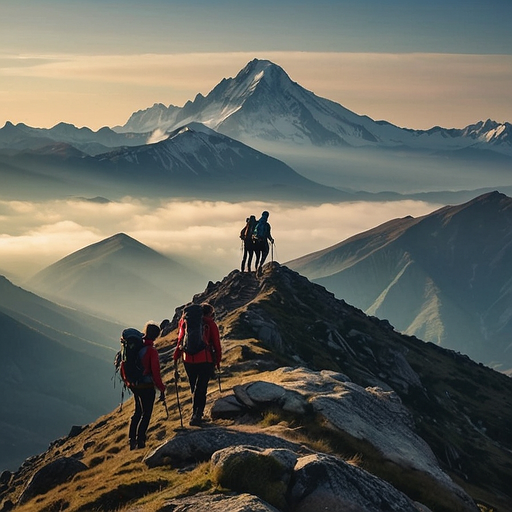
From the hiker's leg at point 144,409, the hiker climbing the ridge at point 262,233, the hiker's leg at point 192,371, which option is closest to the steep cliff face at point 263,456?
the hiker's leg at point 144,409

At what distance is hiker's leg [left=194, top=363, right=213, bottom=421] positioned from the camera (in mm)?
32753

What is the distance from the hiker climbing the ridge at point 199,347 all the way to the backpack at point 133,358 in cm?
182

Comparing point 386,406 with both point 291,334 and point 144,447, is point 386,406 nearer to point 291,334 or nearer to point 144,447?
point 144,447

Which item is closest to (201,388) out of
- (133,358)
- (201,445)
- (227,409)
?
(227,409)

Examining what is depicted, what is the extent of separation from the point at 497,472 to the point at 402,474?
60791 millimetres

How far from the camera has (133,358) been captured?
3278 centimetres

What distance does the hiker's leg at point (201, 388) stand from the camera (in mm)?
32753

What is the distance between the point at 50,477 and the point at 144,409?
462 cm

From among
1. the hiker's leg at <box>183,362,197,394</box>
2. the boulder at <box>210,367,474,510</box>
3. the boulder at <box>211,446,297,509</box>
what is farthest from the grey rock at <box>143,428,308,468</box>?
the hiker's leg at <box>183,362,197,394</box>

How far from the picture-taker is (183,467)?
2752cm

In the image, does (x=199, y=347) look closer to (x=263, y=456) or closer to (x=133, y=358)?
(x=133, y=358)

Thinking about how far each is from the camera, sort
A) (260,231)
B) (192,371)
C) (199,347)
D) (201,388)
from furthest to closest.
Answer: (260,231) → (192,371) → (199,347) → (201,388)

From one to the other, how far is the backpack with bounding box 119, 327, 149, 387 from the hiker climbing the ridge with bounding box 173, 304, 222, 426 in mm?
1815

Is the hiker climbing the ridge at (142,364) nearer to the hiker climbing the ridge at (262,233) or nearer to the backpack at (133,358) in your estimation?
the backpack at (133,358)
